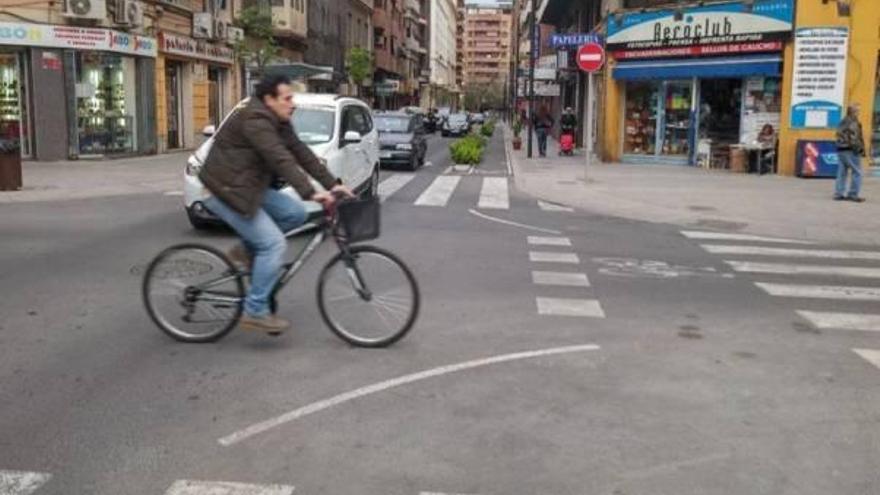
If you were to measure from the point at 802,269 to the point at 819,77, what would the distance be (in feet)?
43.3

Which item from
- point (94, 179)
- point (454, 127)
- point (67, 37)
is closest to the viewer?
point (94, 179)

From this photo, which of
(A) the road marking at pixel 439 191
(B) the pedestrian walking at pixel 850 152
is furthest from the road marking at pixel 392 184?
(B) the pedestrian walking at pixel 850 152

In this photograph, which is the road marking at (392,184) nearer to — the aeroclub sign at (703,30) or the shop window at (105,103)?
the aeroclub sign at (703,30)

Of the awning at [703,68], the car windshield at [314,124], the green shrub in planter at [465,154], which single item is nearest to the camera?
the car windshield at [314,124]

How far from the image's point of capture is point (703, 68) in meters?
23.8

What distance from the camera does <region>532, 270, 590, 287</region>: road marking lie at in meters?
8.59

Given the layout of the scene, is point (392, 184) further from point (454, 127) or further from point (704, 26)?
point (454, 127)

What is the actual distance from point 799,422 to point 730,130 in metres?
20.4

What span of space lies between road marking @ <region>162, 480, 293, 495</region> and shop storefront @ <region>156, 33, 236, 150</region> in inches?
986

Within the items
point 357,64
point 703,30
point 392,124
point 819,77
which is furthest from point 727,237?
point 357,64

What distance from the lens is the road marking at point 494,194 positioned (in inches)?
615

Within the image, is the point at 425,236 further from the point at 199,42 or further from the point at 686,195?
the point at 199,42

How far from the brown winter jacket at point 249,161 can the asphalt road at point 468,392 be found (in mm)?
1064

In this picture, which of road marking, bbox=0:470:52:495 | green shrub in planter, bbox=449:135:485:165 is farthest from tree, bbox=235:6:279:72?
road marking, bbox=0:470:52:495
